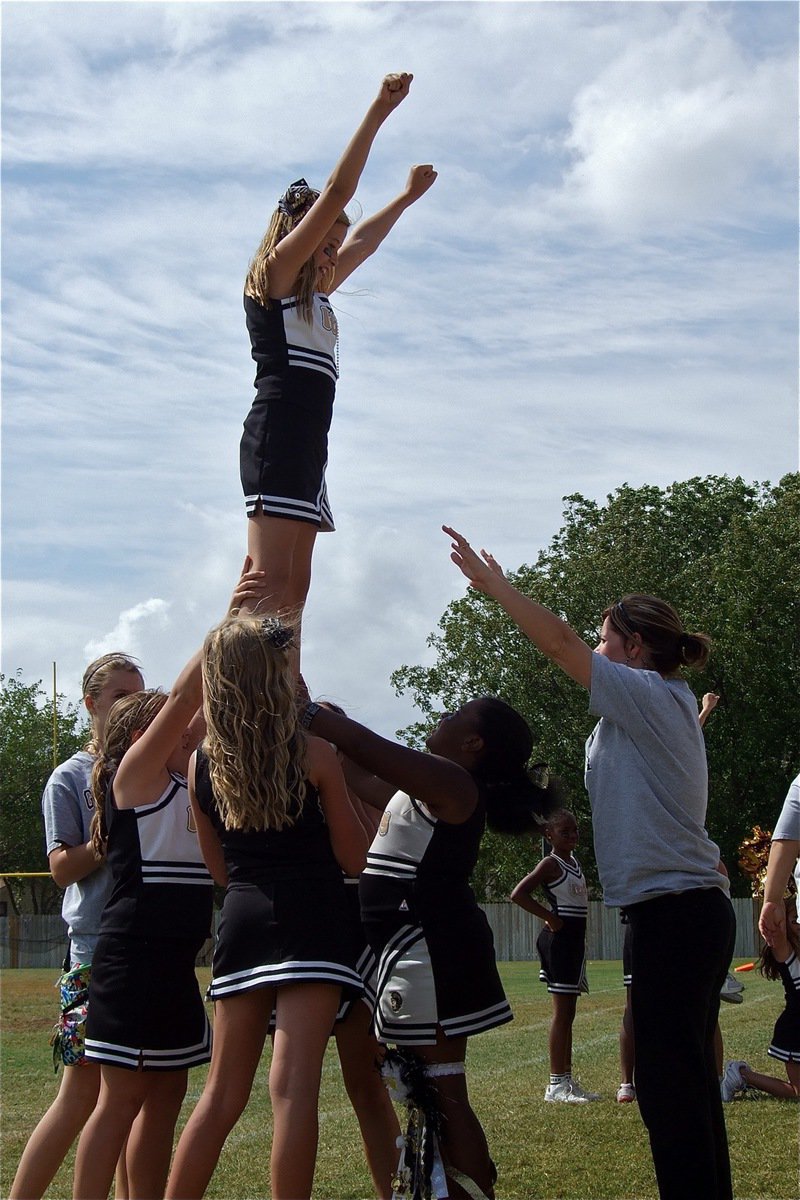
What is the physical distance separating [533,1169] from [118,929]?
329cm

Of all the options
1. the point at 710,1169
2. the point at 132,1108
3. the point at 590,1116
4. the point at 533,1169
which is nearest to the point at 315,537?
the point at 132,1108

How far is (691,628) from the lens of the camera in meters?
37.4

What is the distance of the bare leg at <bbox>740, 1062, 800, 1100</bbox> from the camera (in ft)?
29.1

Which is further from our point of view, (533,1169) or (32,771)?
(32,771)

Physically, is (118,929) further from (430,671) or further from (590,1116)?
(430,671)

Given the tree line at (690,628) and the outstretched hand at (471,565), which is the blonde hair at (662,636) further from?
the tree line at (690,628)

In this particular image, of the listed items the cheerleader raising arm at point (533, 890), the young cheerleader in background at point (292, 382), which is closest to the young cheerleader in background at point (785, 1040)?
the cheerleader raising arm at point (533, 890)

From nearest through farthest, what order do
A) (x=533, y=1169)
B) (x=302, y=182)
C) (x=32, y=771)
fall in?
(x=302, y=182) → (x=533, y=1169) → (x=32, y=771)

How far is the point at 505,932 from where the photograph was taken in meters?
42.1

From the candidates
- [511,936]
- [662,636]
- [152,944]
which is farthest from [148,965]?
[511,936]

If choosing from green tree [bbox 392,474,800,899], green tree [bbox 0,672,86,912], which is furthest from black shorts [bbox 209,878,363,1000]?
green tree [bbox 0,672,86,912]

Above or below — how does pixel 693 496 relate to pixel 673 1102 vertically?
above

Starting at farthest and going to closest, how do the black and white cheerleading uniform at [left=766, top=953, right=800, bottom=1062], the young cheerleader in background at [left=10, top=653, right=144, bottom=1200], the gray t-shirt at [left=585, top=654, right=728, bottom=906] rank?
the black and white cheerleading uniform at [left=766, top=953, right=800, bottom=1062] < the young cheerleader in background at [left=10, top=653, right=144, bottom=1200] < the gray t-shirt at [left=585, top=654, right=728, bottom=906]

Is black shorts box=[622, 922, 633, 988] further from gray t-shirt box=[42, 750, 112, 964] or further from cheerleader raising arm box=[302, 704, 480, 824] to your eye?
gray t-shirt box=[42, 750, 112, 964]
